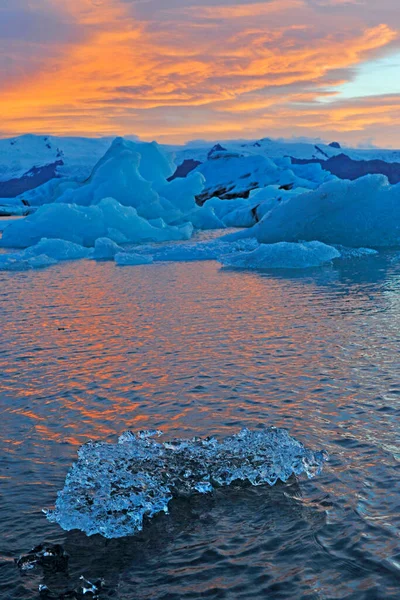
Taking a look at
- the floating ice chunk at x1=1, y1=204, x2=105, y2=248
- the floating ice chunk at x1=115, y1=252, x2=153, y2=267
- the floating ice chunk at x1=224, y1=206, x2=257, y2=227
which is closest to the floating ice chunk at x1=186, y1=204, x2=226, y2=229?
the floating ice chunk at x1=224, y1=206, x2=257, y2=227

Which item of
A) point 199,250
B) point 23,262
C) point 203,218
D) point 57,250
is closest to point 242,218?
point 203,218

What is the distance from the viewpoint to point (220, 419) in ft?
17.3

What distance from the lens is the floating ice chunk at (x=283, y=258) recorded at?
16500mm

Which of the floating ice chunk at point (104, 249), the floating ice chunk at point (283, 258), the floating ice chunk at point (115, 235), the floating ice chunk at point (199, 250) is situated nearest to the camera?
the floating ice chunk at point (283, 258)

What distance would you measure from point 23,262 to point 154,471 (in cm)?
1517

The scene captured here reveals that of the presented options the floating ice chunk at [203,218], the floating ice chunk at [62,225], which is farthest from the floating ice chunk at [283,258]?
the floating ice chunk at [203,218]

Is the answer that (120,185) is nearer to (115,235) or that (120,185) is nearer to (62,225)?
(115,235)

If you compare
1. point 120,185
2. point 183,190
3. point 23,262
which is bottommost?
point 23,262

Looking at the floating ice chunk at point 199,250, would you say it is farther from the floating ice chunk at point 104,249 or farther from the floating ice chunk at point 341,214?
the floating ice chunk at point 104,249

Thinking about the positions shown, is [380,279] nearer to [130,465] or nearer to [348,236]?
[348,236]

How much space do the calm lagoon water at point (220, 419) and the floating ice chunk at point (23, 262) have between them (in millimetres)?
6767

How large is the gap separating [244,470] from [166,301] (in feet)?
23.9

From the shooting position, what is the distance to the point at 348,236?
19922mm

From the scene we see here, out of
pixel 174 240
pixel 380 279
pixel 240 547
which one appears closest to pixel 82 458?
pixel 240 547
